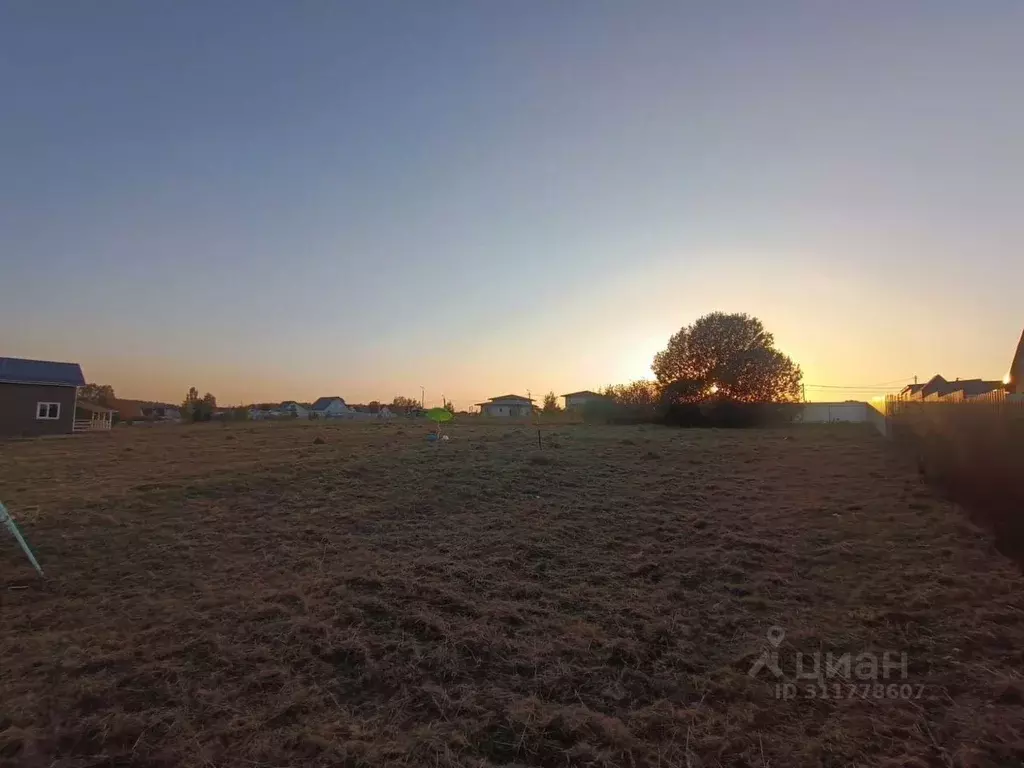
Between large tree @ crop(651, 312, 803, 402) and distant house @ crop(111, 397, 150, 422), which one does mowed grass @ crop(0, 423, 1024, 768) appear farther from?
distant house @ crop(111, 397, 150, 422)

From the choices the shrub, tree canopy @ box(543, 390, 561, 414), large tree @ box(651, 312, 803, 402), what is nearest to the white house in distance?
tree canopy @ box(543, 390, 561, 414)

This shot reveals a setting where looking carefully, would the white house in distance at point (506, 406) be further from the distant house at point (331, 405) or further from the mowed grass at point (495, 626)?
the mowed grass at point (495, 626)

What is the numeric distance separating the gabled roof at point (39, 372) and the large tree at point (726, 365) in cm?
3314

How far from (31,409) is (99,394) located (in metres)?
56.3

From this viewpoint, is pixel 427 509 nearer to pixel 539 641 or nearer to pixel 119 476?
pixel 539 641

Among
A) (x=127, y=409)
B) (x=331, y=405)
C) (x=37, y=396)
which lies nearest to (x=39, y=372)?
(x=37, y=396)

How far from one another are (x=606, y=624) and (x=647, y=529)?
297 centimetres

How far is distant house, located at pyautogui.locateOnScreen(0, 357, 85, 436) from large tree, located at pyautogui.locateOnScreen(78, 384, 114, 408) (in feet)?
140

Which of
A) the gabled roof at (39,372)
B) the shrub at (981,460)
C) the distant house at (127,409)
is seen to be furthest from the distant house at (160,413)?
the shrub at (981,460)

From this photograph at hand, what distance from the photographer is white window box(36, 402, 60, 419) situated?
91.8 feet

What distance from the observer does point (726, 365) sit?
36031 millimetres

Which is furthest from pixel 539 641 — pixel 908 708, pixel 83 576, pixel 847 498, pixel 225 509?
pixel 847 498

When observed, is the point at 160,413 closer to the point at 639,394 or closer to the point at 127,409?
the point at 127,409

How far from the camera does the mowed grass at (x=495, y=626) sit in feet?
11.4
